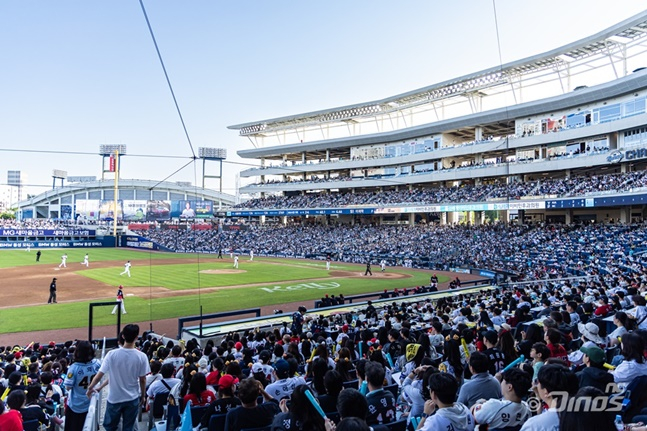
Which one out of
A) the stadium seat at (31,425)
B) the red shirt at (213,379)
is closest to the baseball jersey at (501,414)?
the red shirt at (213,379)

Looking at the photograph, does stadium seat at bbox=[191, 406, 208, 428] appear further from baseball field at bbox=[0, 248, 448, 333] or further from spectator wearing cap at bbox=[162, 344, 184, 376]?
baseball field at bbox=[0, 248, 448, 333]

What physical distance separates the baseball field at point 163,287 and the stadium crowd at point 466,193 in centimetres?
1732

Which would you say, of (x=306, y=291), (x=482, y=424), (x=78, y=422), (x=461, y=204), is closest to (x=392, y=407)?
(x=482, y=424)

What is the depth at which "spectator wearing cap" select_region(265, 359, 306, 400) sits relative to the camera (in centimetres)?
596

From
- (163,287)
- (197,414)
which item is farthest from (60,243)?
(197,414)

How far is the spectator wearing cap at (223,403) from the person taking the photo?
17.4ft


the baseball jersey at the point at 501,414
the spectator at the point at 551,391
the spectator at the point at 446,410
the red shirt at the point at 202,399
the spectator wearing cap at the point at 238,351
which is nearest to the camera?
the spectator at the point at 551,391

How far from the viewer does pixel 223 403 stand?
5348mm

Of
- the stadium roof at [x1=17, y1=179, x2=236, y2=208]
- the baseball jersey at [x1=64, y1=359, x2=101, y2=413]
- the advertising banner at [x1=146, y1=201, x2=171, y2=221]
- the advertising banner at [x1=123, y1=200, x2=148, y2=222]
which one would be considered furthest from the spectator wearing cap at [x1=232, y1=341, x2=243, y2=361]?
the stadium roof at [x1=17, y1=179, x2=236, y2=208]

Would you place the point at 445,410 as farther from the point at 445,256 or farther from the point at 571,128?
the point at 571,128

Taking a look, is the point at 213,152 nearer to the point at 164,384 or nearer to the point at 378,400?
the point at 164,384

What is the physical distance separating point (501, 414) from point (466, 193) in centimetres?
5407

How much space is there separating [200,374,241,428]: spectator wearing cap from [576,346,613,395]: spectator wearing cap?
4116 millimetres

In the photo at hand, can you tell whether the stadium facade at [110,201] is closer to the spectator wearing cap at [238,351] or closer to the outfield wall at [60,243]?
the outfield wall at [60,243]
